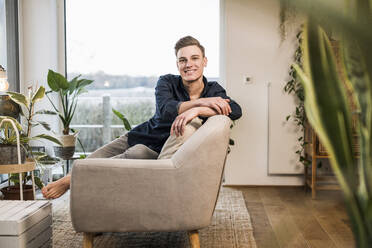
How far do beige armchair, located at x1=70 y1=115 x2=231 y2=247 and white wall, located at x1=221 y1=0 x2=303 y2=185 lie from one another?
2237 millimetres

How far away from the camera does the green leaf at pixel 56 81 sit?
348 cm

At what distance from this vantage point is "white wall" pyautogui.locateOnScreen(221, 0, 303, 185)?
3867mm

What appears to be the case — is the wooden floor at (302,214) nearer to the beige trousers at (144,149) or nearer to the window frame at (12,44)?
the beige trousers at (144,149)

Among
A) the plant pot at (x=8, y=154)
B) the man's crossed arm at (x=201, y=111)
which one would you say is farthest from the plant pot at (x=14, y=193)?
the man's crossed arm at (x=201, y=111)

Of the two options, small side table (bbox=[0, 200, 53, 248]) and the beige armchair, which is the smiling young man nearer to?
the beige armchair

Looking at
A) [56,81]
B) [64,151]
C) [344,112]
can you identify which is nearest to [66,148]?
[64,151]

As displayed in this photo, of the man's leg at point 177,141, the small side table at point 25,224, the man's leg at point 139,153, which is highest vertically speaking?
the man's leg at point 177,141

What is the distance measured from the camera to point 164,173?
169cm

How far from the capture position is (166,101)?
2365 millimetres

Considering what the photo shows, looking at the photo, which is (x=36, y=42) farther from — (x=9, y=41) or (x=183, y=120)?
(x=183, y=120)

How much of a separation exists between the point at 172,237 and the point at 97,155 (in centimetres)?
67

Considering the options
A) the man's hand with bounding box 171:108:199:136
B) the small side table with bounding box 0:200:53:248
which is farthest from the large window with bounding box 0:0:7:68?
the man's hand with bounding box 171:108:199:136

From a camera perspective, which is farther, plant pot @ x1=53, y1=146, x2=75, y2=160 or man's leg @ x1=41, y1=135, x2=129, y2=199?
plant pot @ x1=53, y1=146, x2=75, y2=160

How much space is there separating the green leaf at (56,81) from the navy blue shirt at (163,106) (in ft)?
4.11
